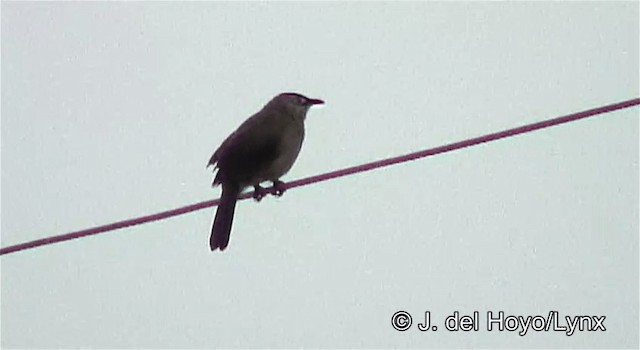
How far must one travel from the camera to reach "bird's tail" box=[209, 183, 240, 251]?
7453 mm

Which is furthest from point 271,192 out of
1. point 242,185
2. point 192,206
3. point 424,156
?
point 424,156

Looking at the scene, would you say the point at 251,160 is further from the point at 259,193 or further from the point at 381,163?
the point at 381,163

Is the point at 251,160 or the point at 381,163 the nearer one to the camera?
the point at 381,163

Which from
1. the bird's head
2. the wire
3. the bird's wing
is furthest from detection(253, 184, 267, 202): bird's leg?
the wire

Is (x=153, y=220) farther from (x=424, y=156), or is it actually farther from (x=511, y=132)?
(x=511, y=132)

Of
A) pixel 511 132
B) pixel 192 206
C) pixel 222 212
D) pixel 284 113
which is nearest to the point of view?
pixel 511 132

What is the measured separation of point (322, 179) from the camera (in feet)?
19.9

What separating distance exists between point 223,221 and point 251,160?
42 cm

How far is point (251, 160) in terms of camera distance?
296 inches

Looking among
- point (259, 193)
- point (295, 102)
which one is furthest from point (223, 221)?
point (295, 102)

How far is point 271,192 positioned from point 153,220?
67.4 inches

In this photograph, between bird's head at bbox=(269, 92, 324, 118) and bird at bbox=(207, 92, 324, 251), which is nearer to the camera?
bird at bbox=(207, 92, 324, 251)

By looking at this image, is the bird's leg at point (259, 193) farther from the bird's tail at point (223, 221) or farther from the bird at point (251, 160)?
the bird's tail at point (223, 221)

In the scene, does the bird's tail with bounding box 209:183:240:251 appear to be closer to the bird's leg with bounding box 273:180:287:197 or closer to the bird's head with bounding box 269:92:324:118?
the bird's leg with bounding box 273:180:287:197
